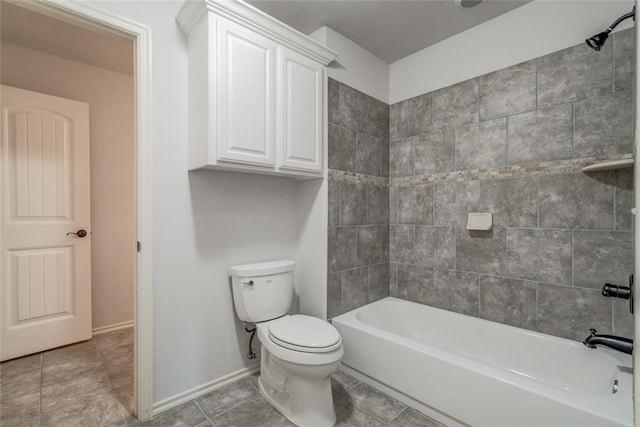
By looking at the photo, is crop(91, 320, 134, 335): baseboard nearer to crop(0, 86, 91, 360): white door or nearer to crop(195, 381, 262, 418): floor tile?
crop(0, 86, 91, 360): white door

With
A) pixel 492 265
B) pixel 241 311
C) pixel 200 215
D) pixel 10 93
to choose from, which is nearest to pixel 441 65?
pixel 492 265

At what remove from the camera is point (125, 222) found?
2.74 metres

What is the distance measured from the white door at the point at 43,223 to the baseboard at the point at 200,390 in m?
1.35

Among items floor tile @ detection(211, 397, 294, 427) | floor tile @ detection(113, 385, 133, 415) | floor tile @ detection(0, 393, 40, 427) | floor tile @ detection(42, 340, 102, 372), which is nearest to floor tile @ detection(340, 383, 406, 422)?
floor tile @ detection(211, 397, 294, 427)

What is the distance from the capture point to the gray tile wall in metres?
2.11

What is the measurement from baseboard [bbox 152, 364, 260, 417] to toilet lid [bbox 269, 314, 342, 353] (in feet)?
1.62

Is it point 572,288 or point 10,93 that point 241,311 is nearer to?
point 572,288

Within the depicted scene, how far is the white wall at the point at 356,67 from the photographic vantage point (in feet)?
6.91

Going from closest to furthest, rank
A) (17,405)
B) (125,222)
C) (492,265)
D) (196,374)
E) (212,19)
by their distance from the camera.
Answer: (212,19)
(17,405)
(196,374)
(492,265)
(125,222)

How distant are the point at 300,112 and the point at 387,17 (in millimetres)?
885

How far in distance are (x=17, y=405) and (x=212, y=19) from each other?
2352 mm

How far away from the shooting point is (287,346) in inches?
59.5

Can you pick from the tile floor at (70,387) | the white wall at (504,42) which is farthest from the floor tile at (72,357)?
the white wall at (504,42)

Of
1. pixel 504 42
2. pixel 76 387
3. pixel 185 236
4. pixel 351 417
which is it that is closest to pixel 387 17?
pixel 504 42
